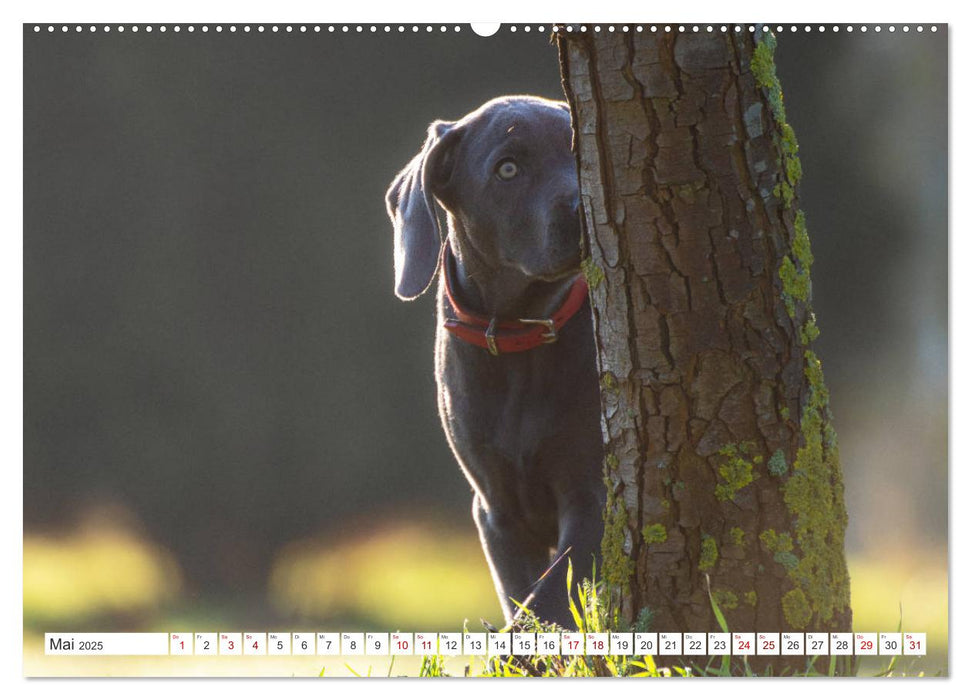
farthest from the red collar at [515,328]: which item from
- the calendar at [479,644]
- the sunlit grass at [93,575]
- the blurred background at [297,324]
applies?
the sunlit grass at [93,575]

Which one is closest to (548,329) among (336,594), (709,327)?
(709,327)

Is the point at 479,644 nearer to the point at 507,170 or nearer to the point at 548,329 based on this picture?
the point at 548,329

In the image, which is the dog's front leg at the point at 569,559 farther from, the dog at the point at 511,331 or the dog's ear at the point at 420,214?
the dog's ear at the point at 420,214

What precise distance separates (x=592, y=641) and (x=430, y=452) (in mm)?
1434

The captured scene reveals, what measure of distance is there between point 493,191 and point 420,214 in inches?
7.8

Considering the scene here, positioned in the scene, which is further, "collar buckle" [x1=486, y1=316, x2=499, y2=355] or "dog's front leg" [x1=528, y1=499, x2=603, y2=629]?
"collar buckle" [x1=486, y1=316, x2=499, y2=355]

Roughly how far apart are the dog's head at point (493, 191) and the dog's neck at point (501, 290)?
0.02 meters

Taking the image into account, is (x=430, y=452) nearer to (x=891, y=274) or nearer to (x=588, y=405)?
(x=588, y=405)

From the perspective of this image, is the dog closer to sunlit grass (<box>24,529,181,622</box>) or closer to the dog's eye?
the dog's eye

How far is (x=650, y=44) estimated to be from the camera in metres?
2.14

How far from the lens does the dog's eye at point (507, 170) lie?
116 inches

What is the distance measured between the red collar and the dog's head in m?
0.15

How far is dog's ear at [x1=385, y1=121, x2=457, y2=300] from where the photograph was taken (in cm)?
296

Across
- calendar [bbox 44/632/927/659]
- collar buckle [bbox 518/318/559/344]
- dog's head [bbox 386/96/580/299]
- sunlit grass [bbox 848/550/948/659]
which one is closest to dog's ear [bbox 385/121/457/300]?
dog's head [bbox 386/96/580/299]
